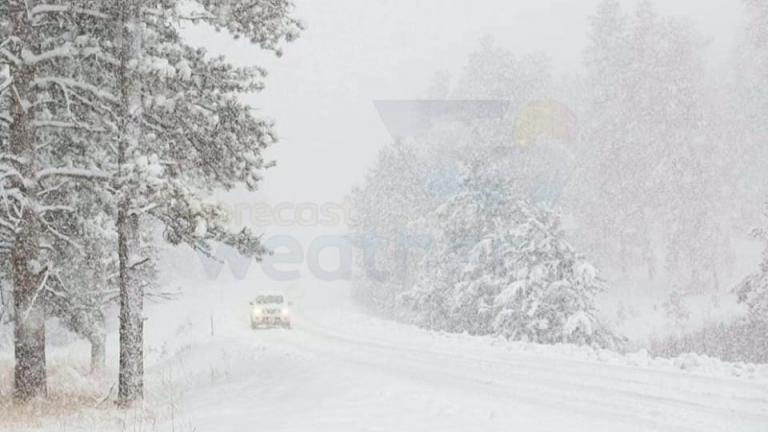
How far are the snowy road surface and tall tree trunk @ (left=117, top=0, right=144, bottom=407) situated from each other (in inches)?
42.3

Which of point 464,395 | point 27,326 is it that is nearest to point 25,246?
point 27,326

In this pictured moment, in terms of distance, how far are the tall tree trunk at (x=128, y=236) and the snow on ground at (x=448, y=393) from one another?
58 centimetres

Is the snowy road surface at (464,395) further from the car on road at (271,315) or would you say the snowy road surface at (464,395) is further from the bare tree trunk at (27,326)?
the car on road at (271,315)

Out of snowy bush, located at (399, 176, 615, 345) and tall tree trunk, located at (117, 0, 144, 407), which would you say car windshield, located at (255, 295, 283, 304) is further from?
tall tree trunk, located at (117, 0, 144, 407)

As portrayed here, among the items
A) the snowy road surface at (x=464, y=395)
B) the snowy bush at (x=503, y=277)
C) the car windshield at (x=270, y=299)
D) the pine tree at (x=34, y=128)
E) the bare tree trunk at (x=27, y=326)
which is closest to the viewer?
the snowy road surface at (x=464, y=395)

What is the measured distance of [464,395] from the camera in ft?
35.8

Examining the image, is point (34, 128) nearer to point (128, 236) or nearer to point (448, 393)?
point (128, 236)

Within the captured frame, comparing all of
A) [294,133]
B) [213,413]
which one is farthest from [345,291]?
[294,133]

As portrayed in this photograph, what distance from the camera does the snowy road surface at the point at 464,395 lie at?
8820mm

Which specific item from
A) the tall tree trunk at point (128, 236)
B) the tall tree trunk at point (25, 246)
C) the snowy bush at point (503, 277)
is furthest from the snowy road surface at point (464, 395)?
the snowy bush at point (503, 277)

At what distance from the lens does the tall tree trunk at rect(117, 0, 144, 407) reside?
1203 centimetres

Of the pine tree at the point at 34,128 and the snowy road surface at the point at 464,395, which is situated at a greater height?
the pine tree at the point at 34,128

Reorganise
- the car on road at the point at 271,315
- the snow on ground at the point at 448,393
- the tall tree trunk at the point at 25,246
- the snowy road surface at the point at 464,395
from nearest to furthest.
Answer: the snowy road surface at the point at 464,395, the snow on ground at the point at 448,393, the tall tree trunk at the point at 25,246, the car on road at the point at 271,315

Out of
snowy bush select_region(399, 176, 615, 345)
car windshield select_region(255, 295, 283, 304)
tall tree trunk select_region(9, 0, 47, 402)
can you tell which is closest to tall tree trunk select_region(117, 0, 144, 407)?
tall tree trunk select_region(9, 0, 47, 402)
